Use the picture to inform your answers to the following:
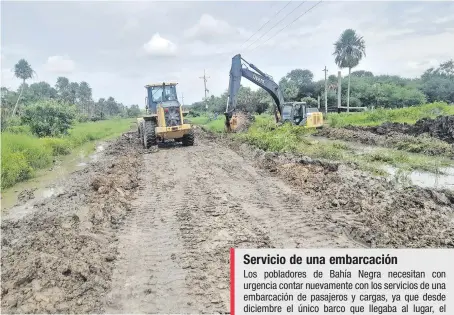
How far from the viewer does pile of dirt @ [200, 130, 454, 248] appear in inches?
214

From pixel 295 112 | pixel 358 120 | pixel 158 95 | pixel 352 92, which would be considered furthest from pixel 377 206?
pixel 352 92

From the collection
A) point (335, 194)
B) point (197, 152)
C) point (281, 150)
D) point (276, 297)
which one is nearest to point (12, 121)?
point (197, 152)

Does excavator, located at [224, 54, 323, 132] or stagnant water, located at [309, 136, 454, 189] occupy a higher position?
excavator, located at [224, 54, 323, 132]

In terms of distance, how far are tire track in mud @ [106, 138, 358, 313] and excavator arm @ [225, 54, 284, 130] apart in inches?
352

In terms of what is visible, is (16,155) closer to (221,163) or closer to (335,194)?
(221,163)

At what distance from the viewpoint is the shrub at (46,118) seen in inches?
869

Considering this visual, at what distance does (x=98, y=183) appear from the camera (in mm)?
9406

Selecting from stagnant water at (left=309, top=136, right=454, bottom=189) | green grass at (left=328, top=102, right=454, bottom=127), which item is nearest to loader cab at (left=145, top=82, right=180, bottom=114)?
stagnant water at (left=309, top=136, right=454, bottom=189)

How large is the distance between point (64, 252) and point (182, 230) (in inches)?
64.8

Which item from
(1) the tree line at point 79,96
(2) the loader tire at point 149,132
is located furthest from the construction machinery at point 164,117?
(1) the tree line at point 79,96

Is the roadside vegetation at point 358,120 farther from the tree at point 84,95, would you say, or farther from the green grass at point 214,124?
the tree at point 84,95

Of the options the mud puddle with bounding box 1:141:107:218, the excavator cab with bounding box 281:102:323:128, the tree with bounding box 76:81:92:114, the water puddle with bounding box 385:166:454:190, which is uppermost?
the tree with bounding box 76:81:92:114

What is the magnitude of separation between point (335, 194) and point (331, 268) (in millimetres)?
4902

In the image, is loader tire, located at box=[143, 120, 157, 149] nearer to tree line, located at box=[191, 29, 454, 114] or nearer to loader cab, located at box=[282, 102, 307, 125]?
loader cab, located at box=[282, 102, 307, 125]
